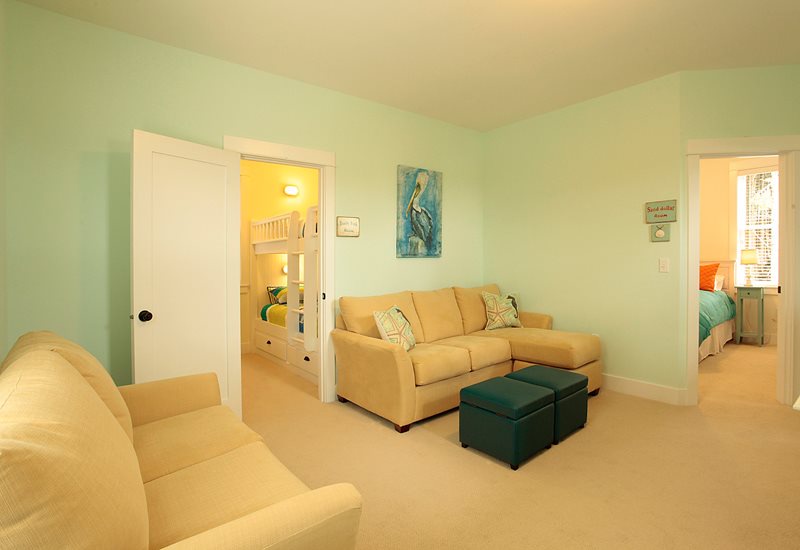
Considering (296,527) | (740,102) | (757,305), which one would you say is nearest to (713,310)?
(757,305)

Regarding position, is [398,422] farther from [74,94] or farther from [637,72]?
[637,72]

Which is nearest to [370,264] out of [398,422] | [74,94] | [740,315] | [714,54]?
[398,422]

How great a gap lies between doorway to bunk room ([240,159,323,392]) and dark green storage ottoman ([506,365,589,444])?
1.97m

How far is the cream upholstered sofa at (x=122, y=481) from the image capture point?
73 cm

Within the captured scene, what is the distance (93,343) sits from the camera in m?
2.52

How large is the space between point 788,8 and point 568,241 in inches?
86.6

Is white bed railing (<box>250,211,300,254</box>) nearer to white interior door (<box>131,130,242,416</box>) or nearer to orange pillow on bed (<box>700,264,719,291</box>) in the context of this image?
white interior door (<box>131,130,242,416</box>)

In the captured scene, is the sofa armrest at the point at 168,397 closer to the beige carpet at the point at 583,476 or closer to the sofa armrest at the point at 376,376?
the beige carpet at the point at 583,476

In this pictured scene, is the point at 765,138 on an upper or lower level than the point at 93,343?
upper

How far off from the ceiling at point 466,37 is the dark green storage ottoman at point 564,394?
2349mm

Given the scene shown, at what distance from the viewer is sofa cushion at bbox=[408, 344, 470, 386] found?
2.90m

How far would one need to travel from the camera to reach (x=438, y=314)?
3.85 m


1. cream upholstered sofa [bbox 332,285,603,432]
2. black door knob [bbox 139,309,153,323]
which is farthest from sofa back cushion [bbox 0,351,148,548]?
cream upholstered sofa [bbox 332,285,603,432]

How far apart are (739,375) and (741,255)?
269cm
